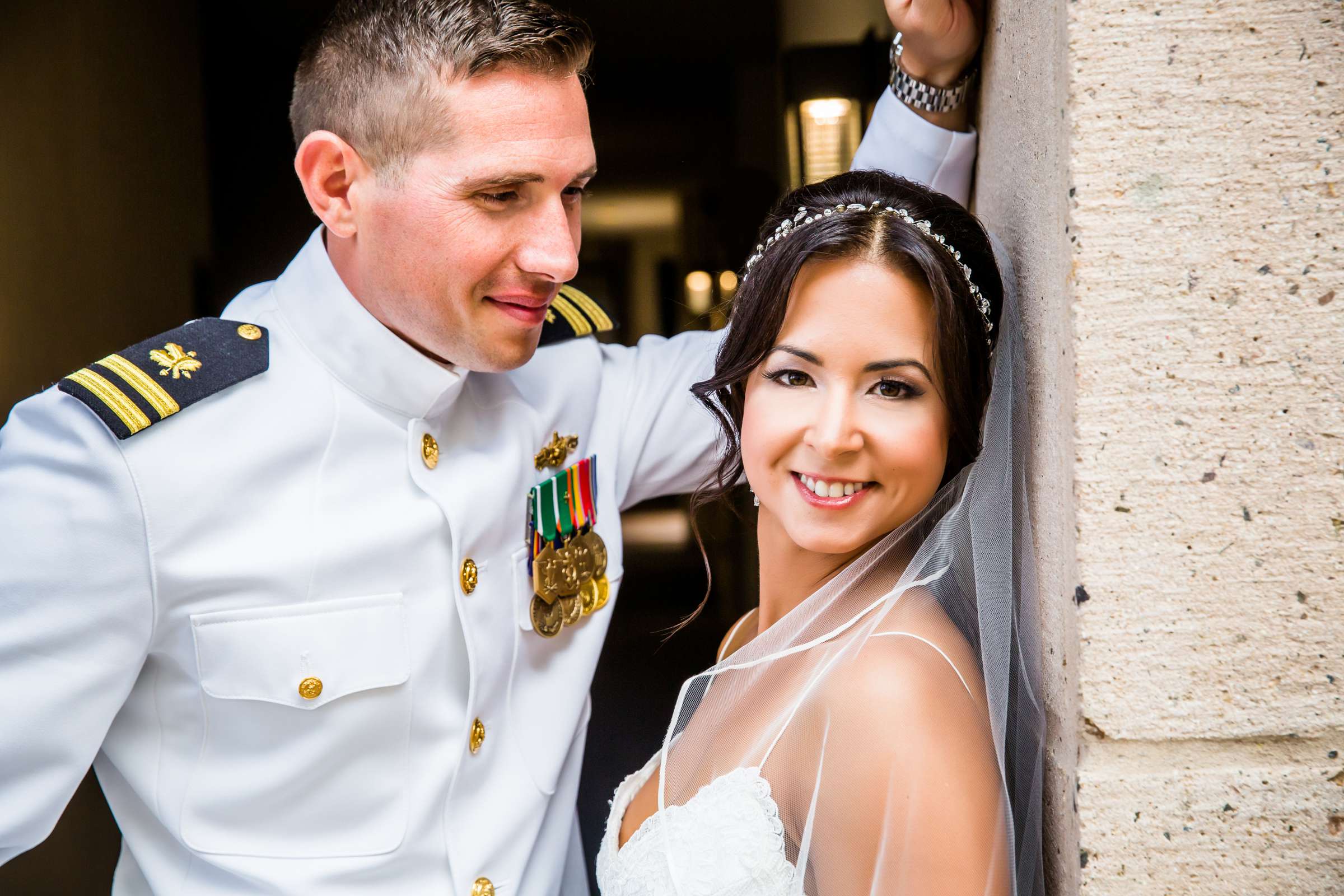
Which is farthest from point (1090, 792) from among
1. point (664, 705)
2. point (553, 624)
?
point (664, 705)

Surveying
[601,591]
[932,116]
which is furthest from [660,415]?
[932,116]

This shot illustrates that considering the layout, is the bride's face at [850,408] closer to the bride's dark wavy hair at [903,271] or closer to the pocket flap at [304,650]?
the bride's dark wavy hair at [903,271]

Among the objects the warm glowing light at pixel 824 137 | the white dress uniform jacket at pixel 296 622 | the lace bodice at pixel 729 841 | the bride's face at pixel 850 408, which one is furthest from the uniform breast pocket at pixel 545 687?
the warm glowing light at pixel 824 137

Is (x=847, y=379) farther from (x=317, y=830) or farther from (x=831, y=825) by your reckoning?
(x=317, y=830)

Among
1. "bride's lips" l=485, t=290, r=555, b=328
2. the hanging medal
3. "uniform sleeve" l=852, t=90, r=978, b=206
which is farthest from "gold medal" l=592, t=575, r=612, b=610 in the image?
"uniform sleeve" l=852, t=90, r=978, b=206

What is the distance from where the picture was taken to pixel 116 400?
1.41 m

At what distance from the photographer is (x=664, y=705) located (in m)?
2.46

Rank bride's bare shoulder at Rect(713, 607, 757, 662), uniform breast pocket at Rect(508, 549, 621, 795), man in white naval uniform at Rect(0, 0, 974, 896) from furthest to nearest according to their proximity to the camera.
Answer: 1. bride's bare shoulder at Rect(713, 607, 757, 662)
2. uniform breast pocket at Rect(508, 549, 621, 795)
3. man in white naval uniform at Rect(0, 0, 974, 896)

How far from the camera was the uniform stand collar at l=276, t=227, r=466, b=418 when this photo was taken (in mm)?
1579

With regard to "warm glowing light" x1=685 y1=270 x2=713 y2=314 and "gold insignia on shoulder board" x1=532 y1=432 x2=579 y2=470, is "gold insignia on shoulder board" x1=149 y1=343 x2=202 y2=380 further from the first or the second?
"warm glowing light" x1=685 y1=270 x2=713 y2=314

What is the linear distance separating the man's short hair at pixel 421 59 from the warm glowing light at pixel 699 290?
773mm

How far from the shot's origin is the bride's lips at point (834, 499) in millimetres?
1336

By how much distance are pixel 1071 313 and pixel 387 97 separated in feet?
3.40

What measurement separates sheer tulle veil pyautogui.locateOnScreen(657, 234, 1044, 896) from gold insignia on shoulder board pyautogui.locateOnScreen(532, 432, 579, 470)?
1.69ft
